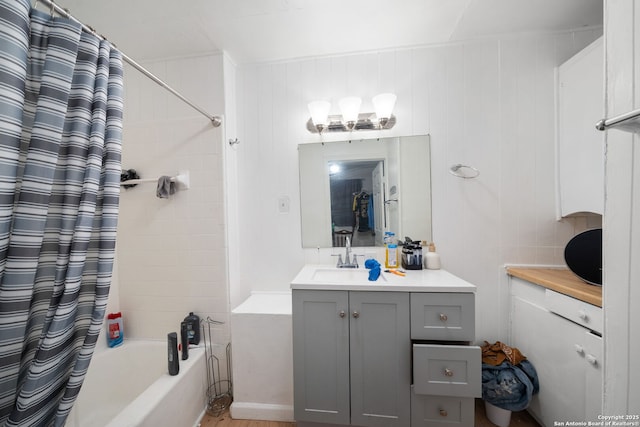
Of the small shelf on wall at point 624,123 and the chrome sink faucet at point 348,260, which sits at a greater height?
the small shelf on wall at point 624,123

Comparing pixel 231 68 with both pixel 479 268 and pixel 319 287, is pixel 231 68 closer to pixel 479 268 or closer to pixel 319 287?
pixel 319 287

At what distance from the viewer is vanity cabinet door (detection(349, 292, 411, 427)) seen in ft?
3.68

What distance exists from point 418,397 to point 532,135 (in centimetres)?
166

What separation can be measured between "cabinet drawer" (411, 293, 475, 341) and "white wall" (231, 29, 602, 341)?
0.47 meters

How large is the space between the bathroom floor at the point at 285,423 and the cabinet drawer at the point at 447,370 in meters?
0.47

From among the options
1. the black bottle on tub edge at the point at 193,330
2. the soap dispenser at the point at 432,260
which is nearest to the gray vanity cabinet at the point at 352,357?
the soap dispenser at the point at 432,260

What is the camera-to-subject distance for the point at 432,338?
1099mm

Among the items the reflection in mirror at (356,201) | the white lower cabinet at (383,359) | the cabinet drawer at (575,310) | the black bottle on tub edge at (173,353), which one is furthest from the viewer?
the reflection in mirror at (356,201)

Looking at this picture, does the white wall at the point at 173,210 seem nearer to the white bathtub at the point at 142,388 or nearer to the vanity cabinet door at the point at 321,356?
the white bathtub at the point at 142,388

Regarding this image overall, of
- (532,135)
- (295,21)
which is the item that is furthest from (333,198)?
(532,135)

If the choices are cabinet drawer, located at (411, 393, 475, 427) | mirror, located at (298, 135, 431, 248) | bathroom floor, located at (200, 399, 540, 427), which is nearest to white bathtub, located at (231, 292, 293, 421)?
bathroom floor, located at (200, 399, 540, 427)

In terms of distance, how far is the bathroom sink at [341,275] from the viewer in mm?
1251

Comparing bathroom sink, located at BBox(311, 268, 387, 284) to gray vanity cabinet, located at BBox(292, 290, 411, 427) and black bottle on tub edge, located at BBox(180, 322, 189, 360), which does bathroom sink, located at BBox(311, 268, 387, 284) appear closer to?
gray vanity cabinet, located at BBox(292, 290, 411, 427)

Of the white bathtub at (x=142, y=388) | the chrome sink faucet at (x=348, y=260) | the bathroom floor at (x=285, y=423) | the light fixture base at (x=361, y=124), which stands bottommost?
the bathroom floor at (x=285, y=423)
